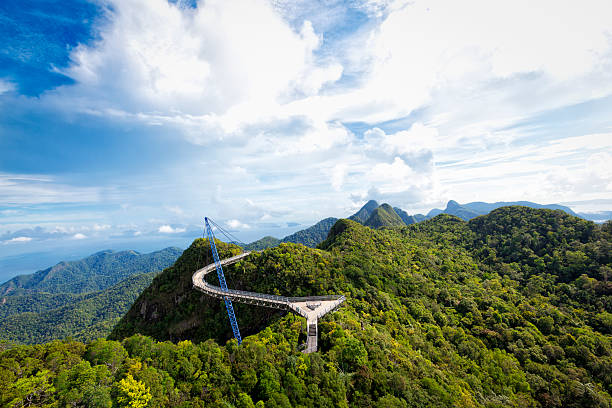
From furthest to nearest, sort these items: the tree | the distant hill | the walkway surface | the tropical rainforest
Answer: the walkway surface, the distant hill, the tropical rainforest, the tree

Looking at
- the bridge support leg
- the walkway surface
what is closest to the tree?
the bridge support leg

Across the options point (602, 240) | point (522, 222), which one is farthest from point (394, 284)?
point (522, 222)

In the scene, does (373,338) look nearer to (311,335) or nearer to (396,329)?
(311,335)

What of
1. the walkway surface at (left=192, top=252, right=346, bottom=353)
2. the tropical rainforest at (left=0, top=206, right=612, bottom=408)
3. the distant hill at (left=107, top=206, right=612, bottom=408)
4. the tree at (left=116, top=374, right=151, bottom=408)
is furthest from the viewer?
the walkway surface at (left=192, top=252, right=346, bottom=353)

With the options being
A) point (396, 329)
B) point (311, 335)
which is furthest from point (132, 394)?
point (396, 329)

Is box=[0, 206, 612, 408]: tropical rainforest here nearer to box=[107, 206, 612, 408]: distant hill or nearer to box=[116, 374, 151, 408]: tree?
box=[116, 374, 151, 408]: tree

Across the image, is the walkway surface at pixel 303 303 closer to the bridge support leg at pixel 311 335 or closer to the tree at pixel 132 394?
the bridge support leg at pixel 311 335

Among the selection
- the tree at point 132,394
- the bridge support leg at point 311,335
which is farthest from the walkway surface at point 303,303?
the tree at point 132,394
